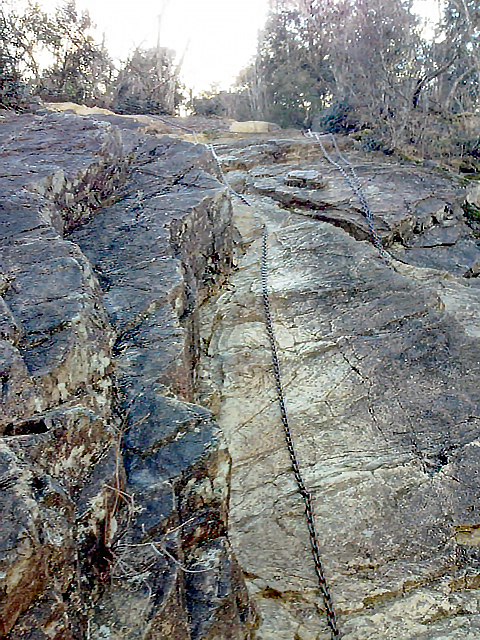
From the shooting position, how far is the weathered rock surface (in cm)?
284

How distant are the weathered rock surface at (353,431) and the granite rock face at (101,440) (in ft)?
1.45

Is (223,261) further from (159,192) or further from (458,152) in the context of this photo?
(458,152)

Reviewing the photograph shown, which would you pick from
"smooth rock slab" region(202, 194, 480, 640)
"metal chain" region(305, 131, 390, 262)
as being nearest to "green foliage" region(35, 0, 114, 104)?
"metal chain" region(305, 131, 390, 262)

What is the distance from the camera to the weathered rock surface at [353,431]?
9.32ft

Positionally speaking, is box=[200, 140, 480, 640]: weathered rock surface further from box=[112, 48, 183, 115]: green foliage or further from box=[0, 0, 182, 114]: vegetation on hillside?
box=[112, 48, 183, 115]: green foliage

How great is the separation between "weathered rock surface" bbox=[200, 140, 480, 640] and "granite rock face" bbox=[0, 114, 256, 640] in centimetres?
44

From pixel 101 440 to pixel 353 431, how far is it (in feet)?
5.92

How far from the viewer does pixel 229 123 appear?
1190 centimetres

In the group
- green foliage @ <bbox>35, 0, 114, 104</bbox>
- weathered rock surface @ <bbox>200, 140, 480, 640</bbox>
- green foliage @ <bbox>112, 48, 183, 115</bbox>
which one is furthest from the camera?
green foliage @ <bbox>112, 48, 183, 115</bbox>

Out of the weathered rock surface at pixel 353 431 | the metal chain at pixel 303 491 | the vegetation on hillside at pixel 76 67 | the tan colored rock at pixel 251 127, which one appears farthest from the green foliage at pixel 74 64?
the metal chain at pixel 303 491

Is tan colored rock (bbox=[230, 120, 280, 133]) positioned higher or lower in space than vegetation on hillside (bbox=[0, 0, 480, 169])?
lower

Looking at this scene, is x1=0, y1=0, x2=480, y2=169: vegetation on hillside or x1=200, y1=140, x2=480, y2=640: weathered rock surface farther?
x1=0, y1=0, x2=480, y2=169: vegetation on hillside

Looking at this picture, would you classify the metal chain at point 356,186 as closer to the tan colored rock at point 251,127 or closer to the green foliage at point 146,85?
the tan colored rock at point 251,127

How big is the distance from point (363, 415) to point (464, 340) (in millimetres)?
1136
